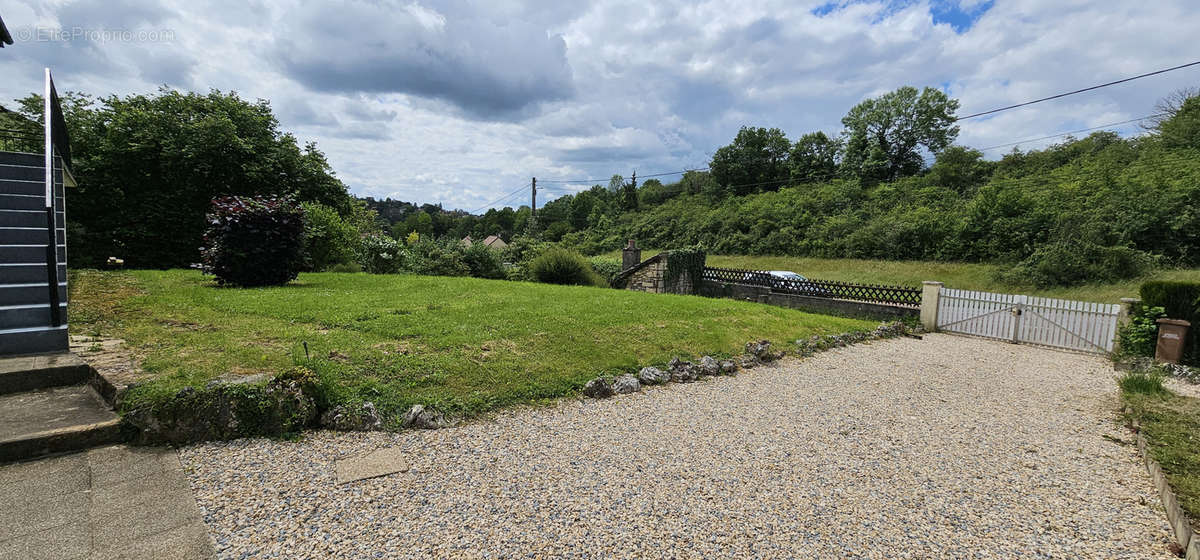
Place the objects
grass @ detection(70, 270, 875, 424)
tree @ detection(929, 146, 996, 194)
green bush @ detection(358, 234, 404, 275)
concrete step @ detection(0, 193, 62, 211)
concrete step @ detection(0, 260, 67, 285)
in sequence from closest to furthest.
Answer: grass @ detection(70, 270, 875, 424), concrete step @ detection(0, 260, 67, 285), concrete step @ detection(0, 193, 62, 211), green bush @ detection(358, 234, 404, 275), tree @ detection(929, 146, 996, 194)

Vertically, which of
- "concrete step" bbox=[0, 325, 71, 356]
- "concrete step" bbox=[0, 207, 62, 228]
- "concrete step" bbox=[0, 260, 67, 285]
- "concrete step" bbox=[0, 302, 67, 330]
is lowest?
"concrete step" bbox=[0, 325, 71, 356]

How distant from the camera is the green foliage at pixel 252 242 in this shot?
9.58 metres

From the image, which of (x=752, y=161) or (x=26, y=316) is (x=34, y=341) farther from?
(x=752, y=161)

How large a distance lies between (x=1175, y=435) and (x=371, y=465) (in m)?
6.61

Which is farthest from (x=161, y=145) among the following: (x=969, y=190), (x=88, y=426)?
(x=969, y=190)

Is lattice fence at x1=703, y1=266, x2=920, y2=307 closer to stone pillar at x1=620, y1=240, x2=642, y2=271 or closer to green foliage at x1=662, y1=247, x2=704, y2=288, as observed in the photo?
green foliage at x1=662, y1=247, x2=704, y2=288

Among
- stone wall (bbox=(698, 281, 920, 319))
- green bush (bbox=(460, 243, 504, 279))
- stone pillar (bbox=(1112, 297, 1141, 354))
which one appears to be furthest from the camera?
green bush (bbox=(460, 243, 504, 279))

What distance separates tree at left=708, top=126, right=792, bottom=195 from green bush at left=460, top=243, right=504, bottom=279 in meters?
36.9

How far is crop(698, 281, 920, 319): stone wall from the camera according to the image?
40.0ft

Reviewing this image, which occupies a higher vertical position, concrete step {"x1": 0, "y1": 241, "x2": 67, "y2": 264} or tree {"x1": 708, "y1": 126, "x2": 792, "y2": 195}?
tree {"x1": 708, "y1": 126, "x2": 792, "y2": 195}

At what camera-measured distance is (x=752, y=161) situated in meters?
51.3

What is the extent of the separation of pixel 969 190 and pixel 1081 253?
12.3 metres

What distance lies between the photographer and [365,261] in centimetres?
1666

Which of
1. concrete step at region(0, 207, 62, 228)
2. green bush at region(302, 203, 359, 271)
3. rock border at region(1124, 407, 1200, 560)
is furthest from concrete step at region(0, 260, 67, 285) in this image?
green bush at region(302, 203, 359, 271)
